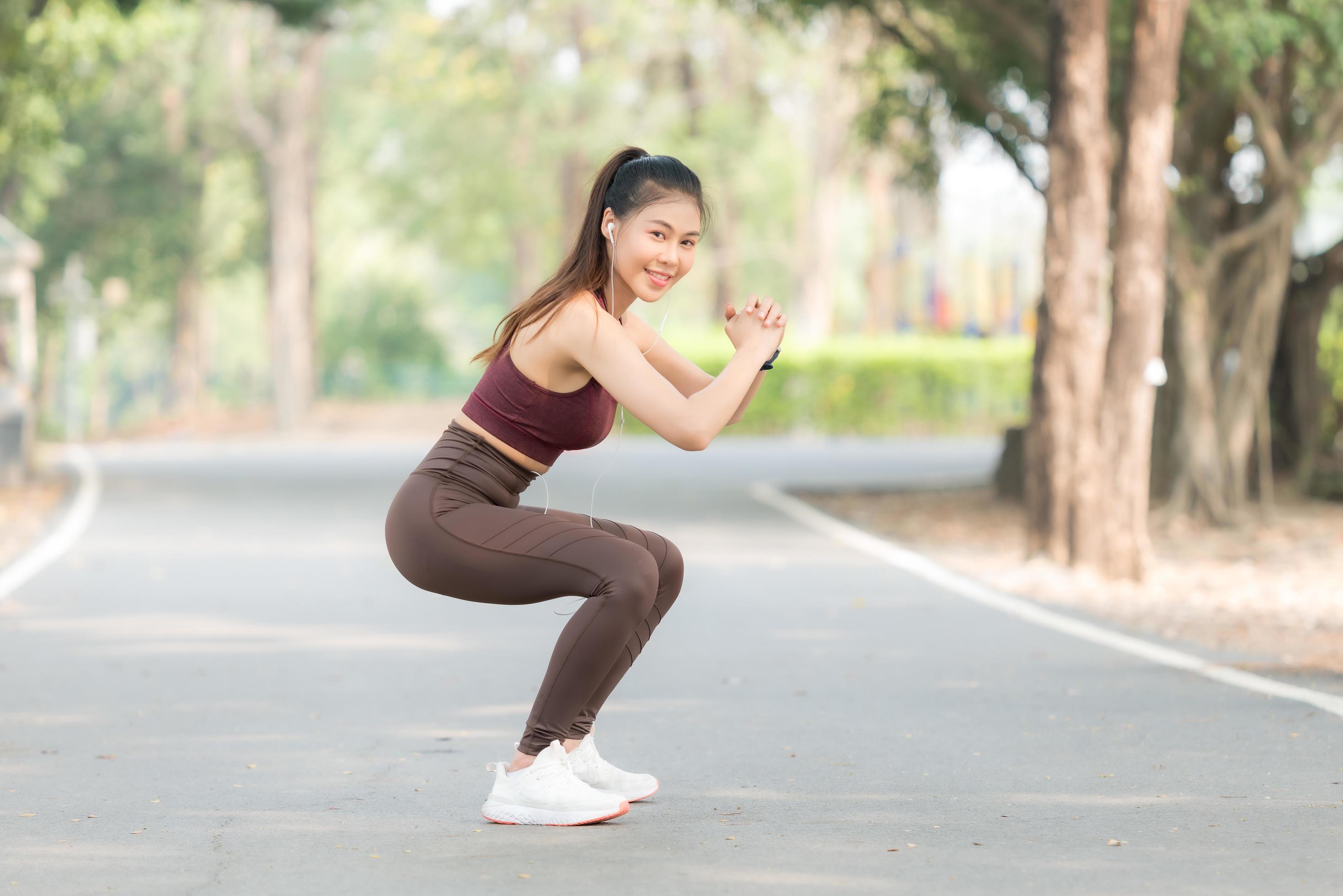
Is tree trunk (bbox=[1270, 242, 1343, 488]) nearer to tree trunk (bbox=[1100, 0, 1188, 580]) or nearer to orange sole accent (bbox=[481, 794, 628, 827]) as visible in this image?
tree trunk (bbox=[1100, 0, 1188, 580])

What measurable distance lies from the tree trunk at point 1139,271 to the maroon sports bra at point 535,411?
774 centimetres

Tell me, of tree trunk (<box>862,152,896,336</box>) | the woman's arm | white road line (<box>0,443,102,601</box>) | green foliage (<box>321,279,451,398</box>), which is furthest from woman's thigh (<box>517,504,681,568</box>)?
green foliage (<box>321,279,451,398</box>)

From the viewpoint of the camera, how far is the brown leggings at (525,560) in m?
5.13

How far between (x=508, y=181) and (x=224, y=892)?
46.7 metres

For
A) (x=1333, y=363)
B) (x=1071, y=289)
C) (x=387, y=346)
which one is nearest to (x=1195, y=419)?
(x=1333, y=363)

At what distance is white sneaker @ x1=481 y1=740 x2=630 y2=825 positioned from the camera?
517cm

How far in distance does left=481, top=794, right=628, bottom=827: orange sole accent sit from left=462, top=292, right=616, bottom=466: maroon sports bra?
975mm

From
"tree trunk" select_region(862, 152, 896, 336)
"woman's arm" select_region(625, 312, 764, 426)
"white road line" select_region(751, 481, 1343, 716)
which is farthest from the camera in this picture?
"tree trunk" select_region(862, 152, 896, 336)

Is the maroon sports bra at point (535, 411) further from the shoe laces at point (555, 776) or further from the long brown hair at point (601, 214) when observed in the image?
the shoe laces at point (555, 776)

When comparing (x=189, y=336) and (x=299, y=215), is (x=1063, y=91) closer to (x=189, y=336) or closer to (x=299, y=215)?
(x=299, y=215)

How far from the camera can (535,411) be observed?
200 inches

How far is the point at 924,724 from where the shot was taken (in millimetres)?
6957

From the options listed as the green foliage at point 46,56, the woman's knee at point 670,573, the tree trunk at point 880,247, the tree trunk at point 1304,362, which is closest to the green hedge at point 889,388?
the tree trunk at point 880,247

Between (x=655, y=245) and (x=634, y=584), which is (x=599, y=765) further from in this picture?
(x=655, y=245)
